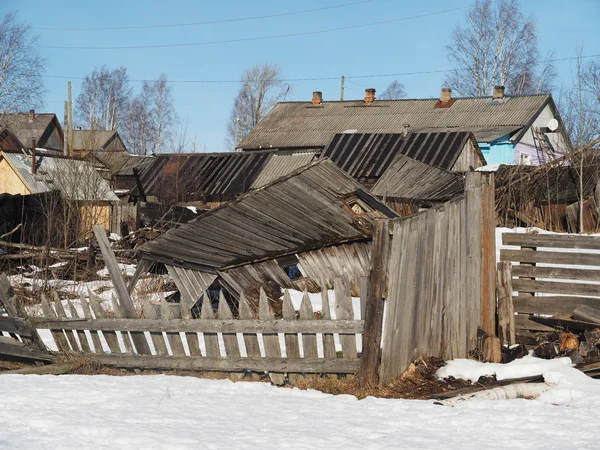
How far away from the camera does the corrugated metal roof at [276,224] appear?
11492mm

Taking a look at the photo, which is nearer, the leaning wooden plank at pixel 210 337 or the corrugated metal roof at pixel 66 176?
the leaning wooden plank at pixel 210 337

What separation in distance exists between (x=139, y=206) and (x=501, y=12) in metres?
34.6

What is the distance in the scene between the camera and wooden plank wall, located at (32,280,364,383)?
653 cm

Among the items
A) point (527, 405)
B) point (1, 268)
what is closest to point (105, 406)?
point (527, 405)

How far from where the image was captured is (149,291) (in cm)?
1339

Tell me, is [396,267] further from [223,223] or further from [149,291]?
A: [149,291]

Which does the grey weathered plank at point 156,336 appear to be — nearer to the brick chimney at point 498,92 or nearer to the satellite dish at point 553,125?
the satellite dish at point 553,125

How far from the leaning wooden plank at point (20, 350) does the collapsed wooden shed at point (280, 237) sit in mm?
3410

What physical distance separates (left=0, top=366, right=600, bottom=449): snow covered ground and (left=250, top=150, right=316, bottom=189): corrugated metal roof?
21161mm

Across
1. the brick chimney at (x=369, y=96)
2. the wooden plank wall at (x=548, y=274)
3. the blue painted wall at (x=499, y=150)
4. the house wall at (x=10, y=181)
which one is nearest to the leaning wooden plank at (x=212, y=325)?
the wooden plank wall at (x=548, y=274)

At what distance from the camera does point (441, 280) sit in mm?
7145

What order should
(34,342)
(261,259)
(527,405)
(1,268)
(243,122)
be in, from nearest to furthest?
(527,405) → (34,342) → (261,259) → (1,268) → (243,122)

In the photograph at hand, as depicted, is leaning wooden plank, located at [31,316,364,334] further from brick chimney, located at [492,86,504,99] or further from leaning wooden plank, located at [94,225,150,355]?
brick chimney, located at [492,86,504,99]

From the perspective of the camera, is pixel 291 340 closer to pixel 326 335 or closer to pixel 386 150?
pixel 326 335
